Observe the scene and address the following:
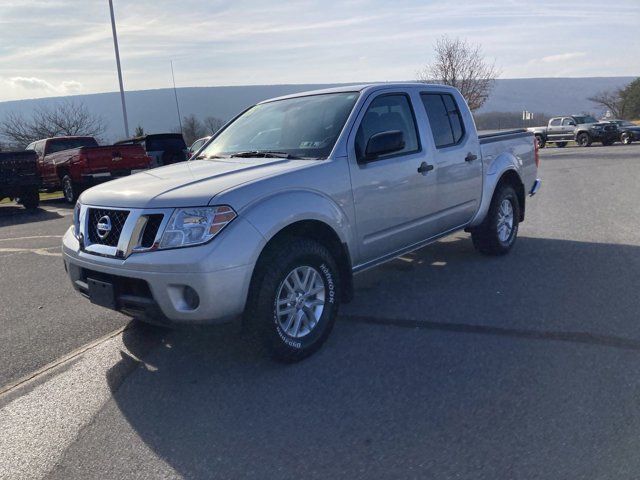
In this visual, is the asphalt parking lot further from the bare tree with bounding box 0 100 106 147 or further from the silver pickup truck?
the bare tree with bounding box 0 100 106 147

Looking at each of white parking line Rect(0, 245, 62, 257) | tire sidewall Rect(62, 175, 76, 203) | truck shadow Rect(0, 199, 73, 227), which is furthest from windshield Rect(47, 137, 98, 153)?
white parking line Rect(0, 245, 62, 257)

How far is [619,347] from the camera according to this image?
3.80 m

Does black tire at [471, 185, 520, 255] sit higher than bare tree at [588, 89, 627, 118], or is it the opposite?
bare tree at [588, 89, 627, 118]

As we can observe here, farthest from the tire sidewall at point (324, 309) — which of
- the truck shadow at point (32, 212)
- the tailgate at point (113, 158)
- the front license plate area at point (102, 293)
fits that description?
the tailgate at point (113, 158)

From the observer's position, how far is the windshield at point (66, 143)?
56.2ft

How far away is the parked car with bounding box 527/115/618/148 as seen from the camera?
3089cm

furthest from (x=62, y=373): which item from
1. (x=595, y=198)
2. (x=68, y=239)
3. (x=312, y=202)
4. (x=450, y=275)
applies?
A: (x=595, y=198)

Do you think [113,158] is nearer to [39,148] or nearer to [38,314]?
[39,148]

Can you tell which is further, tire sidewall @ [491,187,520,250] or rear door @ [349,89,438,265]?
tire sidewall @ [491,187,520,250]

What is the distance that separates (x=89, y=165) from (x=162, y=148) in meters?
4.48

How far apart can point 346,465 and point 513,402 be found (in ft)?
3.54

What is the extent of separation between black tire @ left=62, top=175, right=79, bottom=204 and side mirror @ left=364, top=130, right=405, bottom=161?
1257cm

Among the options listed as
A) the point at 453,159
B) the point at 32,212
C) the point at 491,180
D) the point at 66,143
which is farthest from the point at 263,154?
the point at 66,143

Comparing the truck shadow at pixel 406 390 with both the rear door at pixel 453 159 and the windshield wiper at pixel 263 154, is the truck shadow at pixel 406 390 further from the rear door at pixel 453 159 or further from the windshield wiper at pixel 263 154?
the windshield wiper at pixel 263 154
